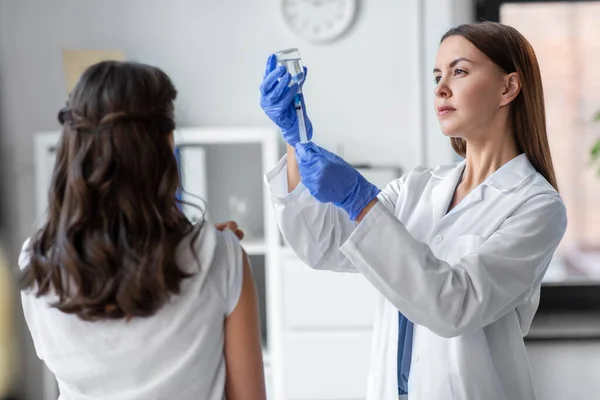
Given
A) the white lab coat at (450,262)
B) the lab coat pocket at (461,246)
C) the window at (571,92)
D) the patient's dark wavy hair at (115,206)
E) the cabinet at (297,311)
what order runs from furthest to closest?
the window at (571,92)
the cabinet at (297,311)
the lab coat pocket at (461,246)
the white lab coat at (450,262)
the patient's dark wavy hair at (115,206)


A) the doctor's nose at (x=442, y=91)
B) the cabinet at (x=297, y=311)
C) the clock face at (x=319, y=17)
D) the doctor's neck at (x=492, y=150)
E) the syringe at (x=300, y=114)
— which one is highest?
the clock face at (x=319, y=17)

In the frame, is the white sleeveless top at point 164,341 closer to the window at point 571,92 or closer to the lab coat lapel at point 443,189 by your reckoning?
the lab coat lapel at point 443,189

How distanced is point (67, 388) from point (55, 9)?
266cm

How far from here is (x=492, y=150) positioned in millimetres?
1570

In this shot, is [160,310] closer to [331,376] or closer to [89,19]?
[331,376]

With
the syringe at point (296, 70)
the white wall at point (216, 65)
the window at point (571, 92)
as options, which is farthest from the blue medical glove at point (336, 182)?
the window at point (571, 92)

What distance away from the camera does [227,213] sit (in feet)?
10.9

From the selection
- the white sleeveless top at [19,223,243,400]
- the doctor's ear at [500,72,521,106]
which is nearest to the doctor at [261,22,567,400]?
the doctor's ear at [500,72,521,106]

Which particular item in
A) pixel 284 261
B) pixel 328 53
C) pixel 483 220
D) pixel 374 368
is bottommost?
pixel 284 261

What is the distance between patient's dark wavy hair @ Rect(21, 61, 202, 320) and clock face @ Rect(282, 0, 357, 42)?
233 cm

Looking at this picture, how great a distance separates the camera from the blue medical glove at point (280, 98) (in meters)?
1.50

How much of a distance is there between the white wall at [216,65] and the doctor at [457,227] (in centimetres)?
165

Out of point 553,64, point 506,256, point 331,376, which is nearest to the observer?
point 506,256

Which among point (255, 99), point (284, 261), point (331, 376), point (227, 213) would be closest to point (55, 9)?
point (255, 99)
